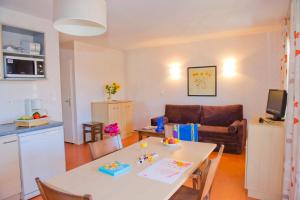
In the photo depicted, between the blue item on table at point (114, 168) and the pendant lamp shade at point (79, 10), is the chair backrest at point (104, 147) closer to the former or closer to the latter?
the blue item on table at point (114, 168)

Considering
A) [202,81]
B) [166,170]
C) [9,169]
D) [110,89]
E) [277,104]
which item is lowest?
[9,169]

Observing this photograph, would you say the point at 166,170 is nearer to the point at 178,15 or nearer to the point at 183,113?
the point at 178,15

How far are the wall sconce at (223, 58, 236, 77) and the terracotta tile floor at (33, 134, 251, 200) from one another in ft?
5.97

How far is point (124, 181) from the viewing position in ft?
4.54

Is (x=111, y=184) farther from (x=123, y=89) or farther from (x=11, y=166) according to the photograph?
(x=123, y=89)

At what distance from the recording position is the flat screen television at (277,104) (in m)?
2.46

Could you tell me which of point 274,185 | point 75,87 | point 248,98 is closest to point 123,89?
point 75,87

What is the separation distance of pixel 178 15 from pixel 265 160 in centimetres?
230

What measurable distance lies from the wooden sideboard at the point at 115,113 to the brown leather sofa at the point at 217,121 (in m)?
0.93

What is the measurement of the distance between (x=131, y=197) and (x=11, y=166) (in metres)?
1.87

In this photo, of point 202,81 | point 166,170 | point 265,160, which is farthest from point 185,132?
point 202,81

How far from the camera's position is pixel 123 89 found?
6195mm

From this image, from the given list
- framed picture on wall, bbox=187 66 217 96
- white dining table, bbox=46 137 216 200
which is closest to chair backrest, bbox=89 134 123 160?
white dining table, bbox=46 137 216 200

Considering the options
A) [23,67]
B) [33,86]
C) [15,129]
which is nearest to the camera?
[15,129]
